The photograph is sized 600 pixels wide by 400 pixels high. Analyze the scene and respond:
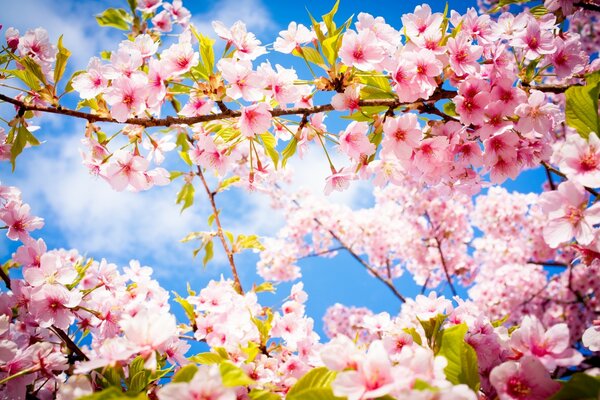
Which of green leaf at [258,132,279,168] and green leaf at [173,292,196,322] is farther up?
green leaf at [258,132,279,168]

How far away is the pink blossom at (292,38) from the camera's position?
A: 5.15 ft

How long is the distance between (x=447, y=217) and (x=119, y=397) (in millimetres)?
8983

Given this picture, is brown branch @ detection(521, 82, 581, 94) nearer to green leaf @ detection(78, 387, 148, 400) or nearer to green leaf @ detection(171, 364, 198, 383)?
green leaf @ detection(171, 364, 198, 383)

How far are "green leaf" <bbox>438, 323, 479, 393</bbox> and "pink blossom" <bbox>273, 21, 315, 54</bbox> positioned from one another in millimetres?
1308

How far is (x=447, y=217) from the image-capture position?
878 cm

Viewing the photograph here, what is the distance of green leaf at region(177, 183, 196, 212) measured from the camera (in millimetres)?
3012

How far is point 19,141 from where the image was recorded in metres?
1.78

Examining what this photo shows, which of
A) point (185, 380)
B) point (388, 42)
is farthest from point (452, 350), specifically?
point (388, 42)

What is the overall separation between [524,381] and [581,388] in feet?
0.58

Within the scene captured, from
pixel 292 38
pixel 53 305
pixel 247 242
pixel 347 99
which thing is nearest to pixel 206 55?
pixel 292 38

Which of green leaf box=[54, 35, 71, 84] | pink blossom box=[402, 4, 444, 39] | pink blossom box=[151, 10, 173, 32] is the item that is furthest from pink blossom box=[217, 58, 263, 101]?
pink blossom box=[151, 10, 173, 32]

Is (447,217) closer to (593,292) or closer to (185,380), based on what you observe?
(593,292)

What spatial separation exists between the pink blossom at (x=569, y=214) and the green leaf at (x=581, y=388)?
Result: 18.0 inches

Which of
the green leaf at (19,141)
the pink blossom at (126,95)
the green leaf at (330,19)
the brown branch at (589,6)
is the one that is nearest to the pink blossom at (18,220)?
the green leaf at (19,141)
